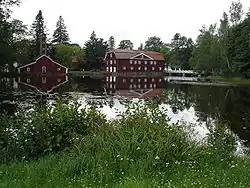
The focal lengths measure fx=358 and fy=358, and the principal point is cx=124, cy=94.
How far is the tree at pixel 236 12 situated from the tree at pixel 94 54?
3814 centimetres

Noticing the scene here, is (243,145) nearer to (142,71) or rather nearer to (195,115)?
(195,115)

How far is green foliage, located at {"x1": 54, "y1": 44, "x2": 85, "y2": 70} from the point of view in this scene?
89.0 metres

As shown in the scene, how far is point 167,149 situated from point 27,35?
82.0 metres

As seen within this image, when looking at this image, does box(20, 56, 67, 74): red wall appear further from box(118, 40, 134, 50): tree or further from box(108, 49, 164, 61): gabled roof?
box(118, 40, 134, 50): tree

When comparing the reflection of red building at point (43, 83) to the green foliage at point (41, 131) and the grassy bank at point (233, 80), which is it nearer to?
the grassy bank at point (233, 80)

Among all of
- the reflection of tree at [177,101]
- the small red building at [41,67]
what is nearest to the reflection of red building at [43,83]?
the reflection of tree at [177,101]

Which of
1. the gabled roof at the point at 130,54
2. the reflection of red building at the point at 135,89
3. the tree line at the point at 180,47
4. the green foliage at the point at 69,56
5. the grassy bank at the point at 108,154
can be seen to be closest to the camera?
the grassy bank at the point at 108,154

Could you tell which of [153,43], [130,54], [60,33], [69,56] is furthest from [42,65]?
[153,43]

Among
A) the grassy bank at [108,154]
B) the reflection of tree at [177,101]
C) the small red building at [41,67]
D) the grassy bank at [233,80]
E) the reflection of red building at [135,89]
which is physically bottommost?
the reflection of tree at [177,101]

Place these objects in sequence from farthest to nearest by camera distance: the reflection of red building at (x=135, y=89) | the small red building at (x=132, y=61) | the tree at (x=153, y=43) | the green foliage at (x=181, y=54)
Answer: the tree at (x=153, y=43), the green foliage at (x=181, y=54), the small red building at (x=132, y=61), the reflection of red building at (x=135, y=89)

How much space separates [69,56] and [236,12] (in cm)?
4114

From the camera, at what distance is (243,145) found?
1358cm

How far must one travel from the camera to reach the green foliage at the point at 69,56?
3504 inches

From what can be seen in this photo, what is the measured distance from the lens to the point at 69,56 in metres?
89.7
